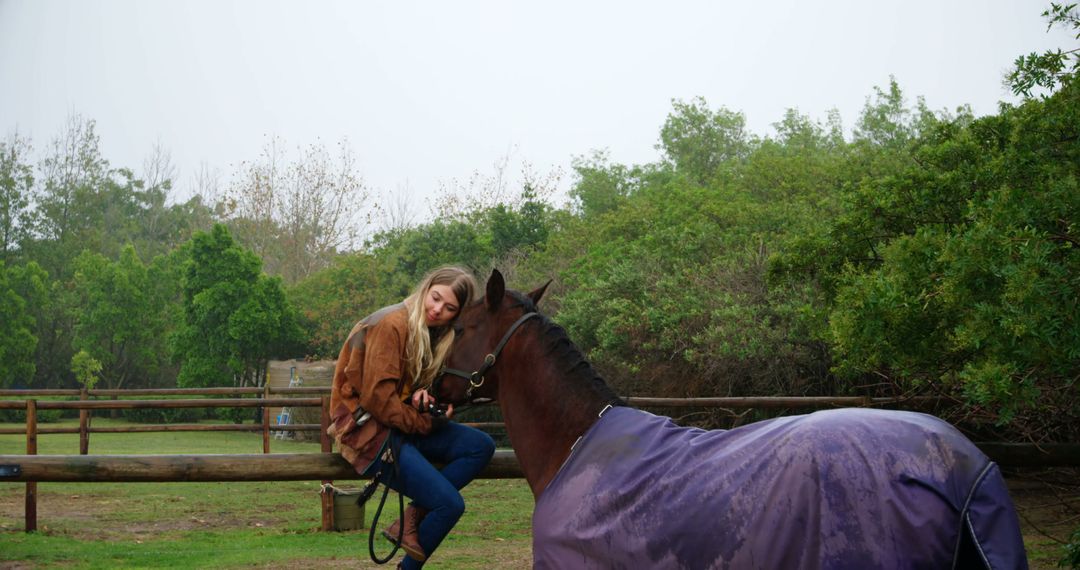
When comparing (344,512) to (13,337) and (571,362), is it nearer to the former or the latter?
(571,362)

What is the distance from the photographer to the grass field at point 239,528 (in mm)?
7162

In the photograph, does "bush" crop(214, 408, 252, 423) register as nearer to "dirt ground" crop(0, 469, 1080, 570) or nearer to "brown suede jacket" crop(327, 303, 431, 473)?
"dirt ground" crop(0, 469, 1080, 570)

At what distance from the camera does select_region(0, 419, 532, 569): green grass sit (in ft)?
23.5

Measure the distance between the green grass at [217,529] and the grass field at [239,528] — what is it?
10 millimetres

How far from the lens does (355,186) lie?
40.7m

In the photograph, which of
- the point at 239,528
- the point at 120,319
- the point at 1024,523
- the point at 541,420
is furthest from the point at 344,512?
the point at 120,319

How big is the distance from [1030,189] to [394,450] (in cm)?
450

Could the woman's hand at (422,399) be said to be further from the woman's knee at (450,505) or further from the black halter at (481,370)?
the woman's knee at (450,505)

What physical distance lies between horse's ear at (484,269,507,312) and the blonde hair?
17cm

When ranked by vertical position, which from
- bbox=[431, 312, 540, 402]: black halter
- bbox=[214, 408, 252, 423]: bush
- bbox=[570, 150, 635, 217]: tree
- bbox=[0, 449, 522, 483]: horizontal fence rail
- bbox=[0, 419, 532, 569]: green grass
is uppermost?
bbox=[570, 150, 635, 217]: tree

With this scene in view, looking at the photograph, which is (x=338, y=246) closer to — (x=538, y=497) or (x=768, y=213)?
(x=768, y=213)

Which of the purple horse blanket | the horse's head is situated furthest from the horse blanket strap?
the purple horse blanket

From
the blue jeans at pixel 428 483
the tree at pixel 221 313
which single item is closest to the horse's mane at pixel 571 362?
the blue jeans at pixel 428 483

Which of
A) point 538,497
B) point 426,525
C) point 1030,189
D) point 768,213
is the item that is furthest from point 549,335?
point 768,213
